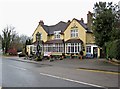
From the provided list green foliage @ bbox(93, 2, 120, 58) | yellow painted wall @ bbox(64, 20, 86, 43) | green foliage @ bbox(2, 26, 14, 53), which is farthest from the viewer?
green foliage @ bbox(2, 26, 14, 53)

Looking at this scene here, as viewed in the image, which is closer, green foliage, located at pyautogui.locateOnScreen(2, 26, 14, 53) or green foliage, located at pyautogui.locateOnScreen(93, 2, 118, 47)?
green foliage, located at pyautogui.locateOnScreen(93, 2, 118, 47)

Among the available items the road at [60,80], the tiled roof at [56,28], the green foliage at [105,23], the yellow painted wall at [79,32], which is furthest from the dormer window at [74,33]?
the road at [60,80]

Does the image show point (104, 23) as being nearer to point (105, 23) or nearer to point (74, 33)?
point (105, 23)

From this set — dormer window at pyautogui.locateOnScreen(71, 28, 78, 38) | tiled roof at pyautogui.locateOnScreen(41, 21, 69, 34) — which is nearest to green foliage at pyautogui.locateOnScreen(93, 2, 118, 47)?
dormer window at pyautogui.locateOnScreen(71, 28, 78, 38)

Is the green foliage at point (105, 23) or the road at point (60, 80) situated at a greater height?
the green foliage at point (105, 23)

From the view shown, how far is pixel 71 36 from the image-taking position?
5369cm

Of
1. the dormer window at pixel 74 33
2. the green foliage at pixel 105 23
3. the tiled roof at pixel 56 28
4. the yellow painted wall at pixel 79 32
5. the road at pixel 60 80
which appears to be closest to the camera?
the road at pixel 60 80

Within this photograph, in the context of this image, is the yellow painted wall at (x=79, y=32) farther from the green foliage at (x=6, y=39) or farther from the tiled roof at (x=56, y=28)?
the green foliage at (x=6, y=39)

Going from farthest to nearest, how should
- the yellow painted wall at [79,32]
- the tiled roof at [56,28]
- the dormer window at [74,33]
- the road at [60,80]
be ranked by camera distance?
1. the tiled roof at [56,28]
2. the dormer window at [74,33]
3. the yellow painted wall at [79,32]
4. the road at [60,80]

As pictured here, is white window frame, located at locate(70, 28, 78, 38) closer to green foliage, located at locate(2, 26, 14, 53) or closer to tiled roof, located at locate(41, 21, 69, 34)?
tiled roof, located at locate(41, 21, 69, 34)

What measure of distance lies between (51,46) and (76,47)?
23.5ft

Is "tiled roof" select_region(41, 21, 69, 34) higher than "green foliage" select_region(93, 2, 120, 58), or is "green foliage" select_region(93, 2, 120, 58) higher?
"tiled roof" select_region(41, 21, 69, 34)

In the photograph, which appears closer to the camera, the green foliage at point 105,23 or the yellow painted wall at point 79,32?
the green foliage at point 105,23

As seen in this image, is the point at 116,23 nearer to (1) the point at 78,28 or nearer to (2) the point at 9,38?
(1) the point at 78,28
